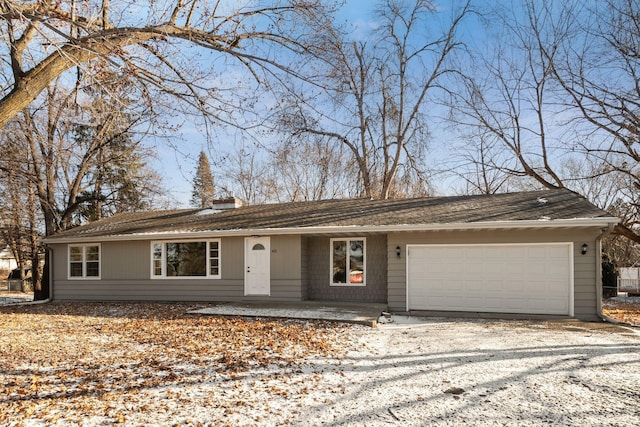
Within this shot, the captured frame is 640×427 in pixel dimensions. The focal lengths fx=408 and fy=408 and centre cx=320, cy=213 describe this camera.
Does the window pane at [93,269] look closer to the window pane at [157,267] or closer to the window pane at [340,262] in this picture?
the window pane at [157,267]

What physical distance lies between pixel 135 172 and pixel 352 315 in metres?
15.5

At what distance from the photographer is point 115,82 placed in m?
5.93

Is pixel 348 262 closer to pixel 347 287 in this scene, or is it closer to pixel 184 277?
pixel 347 287

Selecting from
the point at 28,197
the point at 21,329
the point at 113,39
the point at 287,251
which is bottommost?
the point at 21,329

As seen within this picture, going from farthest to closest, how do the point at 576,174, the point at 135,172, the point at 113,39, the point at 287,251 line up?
the point at 576,174 → the point at 135,172 → the point at 287,251 → the point at 113,39

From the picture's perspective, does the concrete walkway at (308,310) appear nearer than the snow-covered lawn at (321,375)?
No

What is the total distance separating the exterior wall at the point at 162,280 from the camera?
39.0 feet

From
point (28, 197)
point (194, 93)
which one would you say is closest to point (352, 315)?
point (194, 93)

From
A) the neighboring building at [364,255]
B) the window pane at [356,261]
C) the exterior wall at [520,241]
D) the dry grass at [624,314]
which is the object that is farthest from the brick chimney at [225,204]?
the dry grass at [624,314]

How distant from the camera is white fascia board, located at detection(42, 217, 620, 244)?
895 cm

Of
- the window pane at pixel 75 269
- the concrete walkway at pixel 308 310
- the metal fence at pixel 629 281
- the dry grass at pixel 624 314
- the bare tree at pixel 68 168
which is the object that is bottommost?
the metal fence at pixel 629 281

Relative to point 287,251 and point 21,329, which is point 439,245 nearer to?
point 287,251

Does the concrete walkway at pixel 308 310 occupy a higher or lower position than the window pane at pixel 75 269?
lower

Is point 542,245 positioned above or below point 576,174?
below
